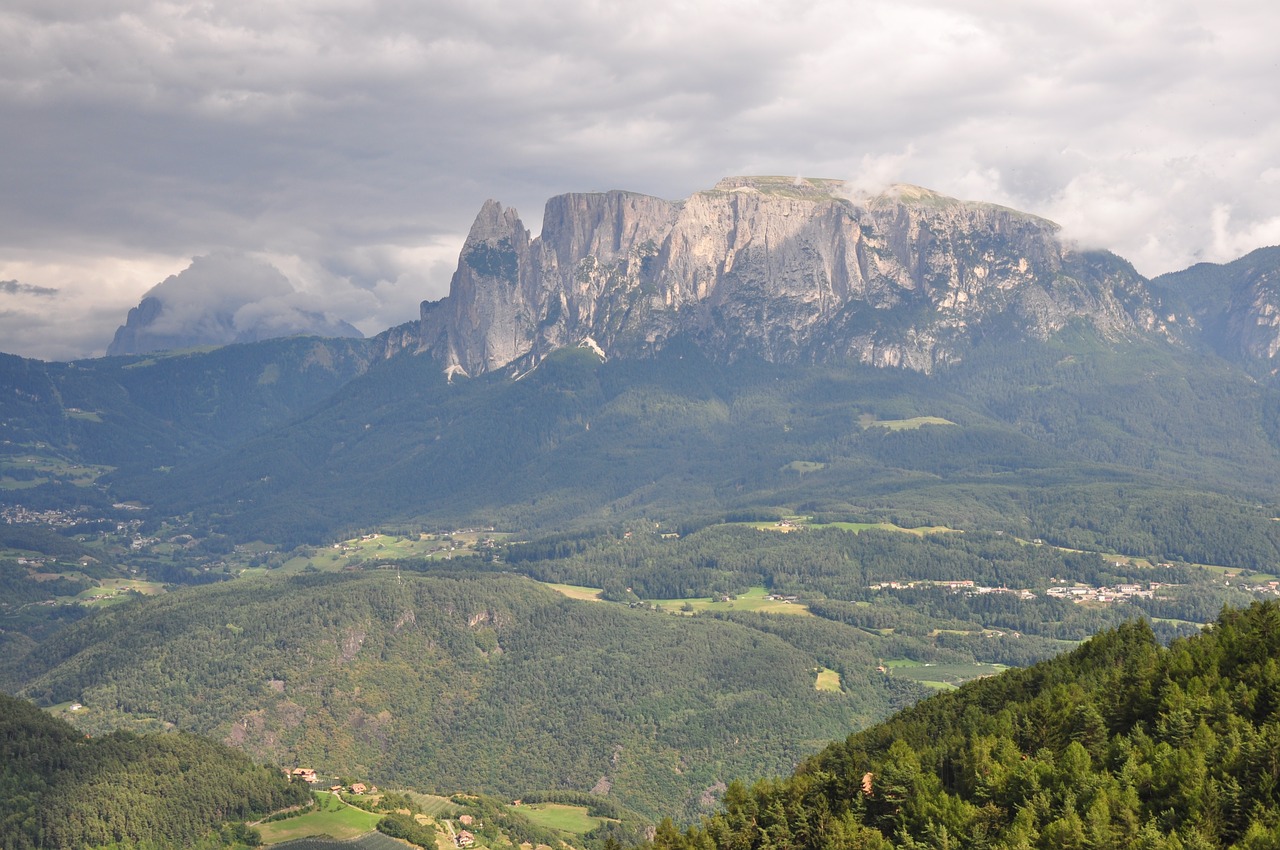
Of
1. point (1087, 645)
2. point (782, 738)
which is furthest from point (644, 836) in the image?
point (1087, 645)

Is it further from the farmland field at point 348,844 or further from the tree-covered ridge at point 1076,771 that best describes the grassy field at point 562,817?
the tree-covered ridge at point 1076,771

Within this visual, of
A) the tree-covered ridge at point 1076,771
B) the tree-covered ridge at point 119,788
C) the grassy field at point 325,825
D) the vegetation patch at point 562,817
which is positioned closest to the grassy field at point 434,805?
the grassy field at point 325,825

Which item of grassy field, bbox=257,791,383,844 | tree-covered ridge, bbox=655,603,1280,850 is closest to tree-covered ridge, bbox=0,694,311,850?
grassy field, bbox=257,791,383,844

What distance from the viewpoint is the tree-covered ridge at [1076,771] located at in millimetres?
62625

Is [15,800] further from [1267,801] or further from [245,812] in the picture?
[1267,801]

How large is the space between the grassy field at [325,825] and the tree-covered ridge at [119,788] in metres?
3.09

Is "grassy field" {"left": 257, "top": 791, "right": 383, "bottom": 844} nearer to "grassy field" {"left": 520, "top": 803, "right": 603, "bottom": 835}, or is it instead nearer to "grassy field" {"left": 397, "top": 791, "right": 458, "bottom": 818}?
"grassy field" {"left": 397, "top": 791, "right": 458, "bottom": 818}

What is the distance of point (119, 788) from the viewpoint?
135250 millimetres

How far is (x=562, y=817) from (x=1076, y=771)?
102292mm

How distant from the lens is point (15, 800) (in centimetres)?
12962

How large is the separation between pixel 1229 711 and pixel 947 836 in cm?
1816

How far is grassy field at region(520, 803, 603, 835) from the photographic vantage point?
154250mm

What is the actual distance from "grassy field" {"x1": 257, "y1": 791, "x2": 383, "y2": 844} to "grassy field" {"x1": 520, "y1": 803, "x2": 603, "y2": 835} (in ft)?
74.6

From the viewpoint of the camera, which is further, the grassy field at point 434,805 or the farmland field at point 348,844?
the grassy field at point 434,805
